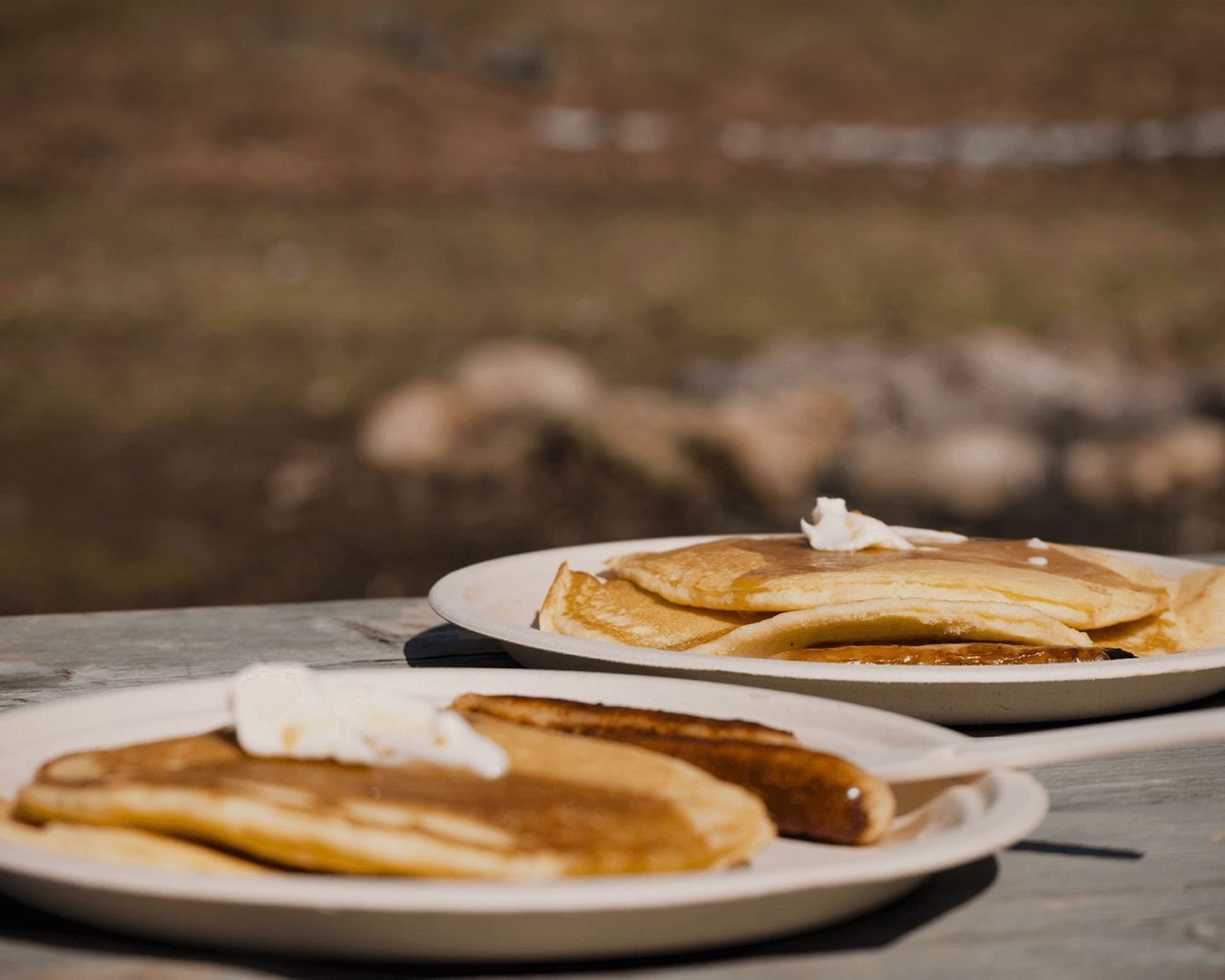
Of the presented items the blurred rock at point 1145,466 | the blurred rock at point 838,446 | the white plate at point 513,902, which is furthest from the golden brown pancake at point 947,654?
the blurred rock at point 1145,466

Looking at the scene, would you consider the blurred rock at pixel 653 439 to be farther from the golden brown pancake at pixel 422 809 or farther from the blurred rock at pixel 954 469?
the golden brown pancake at pixel 422 809

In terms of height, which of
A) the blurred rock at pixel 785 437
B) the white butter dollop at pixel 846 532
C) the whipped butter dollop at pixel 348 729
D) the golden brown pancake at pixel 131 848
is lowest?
the golden brown pancake at pixel 131 848

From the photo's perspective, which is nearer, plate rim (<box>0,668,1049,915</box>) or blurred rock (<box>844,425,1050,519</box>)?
plate rim (<box>0,668,1049,915</box>)

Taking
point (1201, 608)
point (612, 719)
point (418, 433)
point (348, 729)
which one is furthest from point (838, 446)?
point (348, 729)

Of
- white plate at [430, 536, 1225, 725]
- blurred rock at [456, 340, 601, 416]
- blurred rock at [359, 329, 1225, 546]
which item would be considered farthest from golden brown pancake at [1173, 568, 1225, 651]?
blurred rock at [456, 340, 601, 416]

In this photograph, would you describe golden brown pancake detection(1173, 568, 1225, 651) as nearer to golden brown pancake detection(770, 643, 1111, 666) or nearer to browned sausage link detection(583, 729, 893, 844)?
golden brown pancake detection(770, 643, 1111, 666)

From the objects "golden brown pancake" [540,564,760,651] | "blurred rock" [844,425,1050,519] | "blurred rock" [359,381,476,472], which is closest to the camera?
"golden brown pancake" [540,564,760,651]
